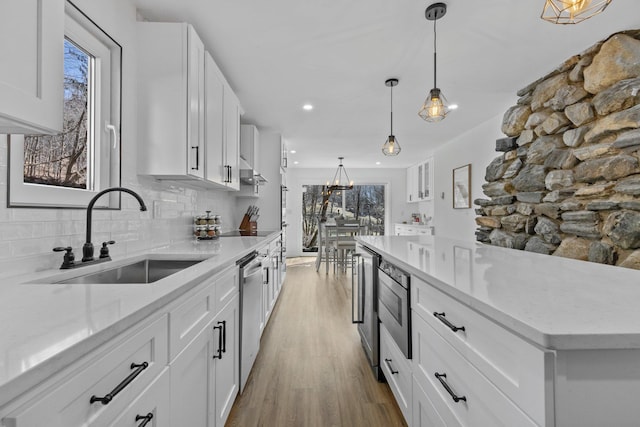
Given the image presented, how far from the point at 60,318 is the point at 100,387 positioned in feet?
0.58

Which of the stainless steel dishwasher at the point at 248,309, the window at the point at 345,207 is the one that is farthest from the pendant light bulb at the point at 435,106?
the window at the point at 345,207

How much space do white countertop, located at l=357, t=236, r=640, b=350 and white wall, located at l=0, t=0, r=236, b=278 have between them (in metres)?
1.53

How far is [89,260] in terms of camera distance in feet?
4.47

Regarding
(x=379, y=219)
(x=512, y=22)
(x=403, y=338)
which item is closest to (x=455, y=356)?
(x=403, y=338)

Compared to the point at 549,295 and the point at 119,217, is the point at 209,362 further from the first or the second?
the point at 549,295

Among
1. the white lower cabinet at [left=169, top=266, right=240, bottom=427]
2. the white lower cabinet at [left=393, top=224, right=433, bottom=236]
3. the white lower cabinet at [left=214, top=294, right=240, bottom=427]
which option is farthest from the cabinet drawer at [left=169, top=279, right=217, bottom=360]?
the white lower cabinet at [left=393, top=224, right=433, bottom=236]

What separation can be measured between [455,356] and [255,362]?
182cm

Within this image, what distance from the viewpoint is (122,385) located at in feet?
2.32

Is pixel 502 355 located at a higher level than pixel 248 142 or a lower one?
lower

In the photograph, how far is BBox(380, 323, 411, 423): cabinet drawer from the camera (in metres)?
1.54

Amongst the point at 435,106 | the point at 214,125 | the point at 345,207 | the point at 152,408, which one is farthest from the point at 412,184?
the point at 152,408

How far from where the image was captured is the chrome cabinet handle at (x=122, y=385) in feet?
2.09

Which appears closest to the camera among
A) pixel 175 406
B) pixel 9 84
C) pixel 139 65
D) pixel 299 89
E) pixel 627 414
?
pixel 627 414

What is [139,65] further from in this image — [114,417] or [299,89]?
[114,417]
